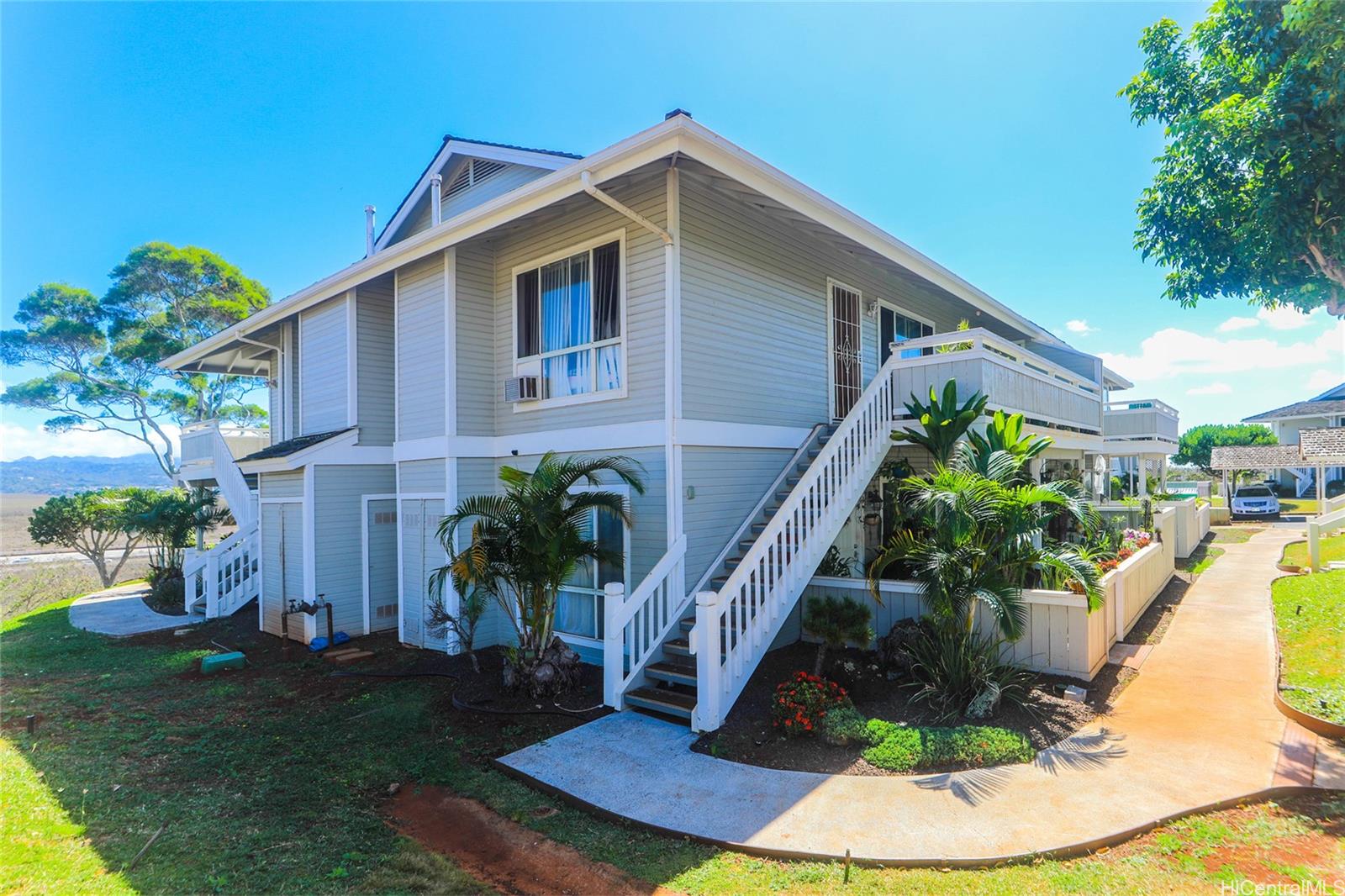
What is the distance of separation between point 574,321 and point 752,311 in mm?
2451

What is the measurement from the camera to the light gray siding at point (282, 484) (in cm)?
1055

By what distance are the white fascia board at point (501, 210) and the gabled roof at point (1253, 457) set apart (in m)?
32.2

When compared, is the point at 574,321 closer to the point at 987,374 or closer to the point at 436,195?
the point at 436,195

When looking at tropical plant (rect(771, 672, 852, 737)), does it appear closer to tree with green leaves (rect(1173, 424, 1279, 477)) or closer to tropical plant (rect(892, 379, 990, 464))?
tropical plant (rect(892, 379, 990, 464))

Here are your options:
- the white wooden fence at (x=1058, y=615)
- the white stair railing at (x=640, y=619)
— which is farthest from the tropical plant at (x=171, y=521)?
the white wooden fence at (x=1058, y=615)

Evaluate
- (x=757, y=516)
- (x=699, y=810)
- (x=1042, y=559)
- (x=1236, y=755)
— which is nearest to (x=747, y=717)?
(x=699, y=810)

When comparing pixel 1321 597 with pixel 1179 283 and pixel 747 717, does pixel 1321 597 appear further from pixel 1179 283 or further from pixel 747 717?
pixel 747 717

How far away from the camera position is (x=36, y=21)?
25.7 ft

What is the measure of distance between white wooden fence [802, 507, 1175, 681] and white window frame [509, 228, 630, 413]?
3755 millimetres

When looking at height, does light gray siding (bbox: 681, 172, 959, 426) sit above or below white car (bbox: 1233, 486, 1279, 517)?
above

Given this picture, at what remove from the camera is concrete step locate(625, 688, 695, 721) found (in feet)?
20.7

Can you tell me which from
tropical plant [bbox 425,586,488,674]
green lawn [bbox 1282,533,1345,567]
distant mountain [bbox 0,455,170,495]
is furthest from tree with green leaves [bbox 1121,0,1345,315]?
distant mountain [bbox 0,455,170,495]

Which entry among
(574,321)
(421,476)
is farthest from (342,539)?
(574,321)

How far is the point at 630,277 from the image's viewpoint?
7.87 metres
